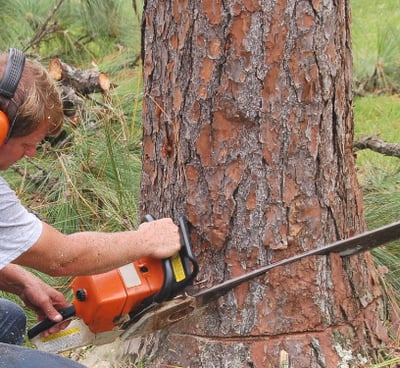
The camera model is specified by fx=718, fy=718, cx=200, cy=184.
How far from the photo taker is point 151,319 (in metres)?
1.97

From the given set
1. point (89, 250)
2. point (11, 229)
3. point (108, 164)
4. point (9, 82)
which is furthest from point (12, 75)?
point (108, 164)

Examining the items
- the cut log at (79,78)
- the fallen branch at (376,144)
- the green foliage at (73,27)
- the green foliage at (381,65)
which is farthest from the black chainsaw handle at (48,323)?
the green foliage at (381,65)

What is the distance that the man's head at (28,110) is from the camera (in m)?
1.58

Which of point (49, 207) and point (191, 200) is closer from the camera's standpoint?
point (191, 200)

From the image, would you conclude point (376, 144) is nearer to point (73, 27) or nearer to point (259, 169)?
point (259, 169)

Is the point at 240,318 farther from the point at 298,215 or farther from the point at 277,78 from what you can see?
the point at 277,78

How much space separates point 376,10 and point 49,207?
4.87 metres

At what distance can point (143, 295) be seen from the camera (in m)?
1.86

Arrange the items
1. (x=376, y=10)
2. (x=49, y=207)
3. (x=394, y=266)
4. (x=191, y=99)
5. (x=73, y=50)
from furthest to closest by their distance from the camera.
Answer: (x=376, y=10) → (x=73, y=50) → (x=49, y=207) → (x=394, y=266) → (x=191, y=99)

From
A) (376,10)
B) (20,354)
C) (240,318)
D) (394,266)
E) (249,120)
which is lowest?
(376,10)

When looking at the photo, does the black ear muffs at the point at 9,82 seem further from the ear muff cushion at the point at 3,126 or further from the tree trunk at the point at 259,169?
the tree trunk at the point at 259,169

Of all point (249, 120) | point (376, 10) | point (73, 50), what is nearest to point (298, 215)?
point (249, 120)

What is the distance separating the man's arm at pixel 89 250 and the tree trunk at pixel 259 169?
0.66 ft

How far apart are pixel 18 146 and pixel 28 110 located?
4.9 inches
